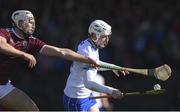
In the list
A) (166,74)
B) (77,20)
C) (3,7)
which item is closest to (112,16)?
(77,20)

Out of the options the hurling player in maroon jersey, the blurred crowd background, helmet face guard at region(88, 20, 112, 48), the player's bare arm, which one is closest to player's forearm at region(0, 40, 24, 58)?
the player's bare arm

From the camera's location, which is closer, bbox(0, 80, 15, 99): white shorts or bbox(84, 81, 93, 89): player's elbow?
bbox(0, 80, 15, 99): white shorts

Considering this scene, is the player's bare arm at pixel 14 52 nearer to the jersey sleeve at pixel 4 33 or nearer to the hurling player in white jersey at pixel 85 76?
the jersey sleeve at pixel 4 33

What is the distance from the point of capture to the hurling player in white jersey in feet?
40.9

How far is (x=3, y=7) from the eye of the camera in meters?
19.9

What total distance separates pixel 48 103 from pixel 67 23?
199 centimetres

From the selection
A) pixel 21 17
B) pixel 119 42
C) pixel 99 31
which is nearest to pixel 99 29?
pixel 99 31

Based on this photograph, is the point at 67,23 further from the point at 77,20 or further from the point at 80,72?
the point at 80,72

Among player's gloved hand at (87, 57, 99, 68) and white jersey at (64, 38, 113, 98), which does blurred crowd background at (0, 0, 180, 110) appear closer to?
white jersey at (64, 38, 113, 98)

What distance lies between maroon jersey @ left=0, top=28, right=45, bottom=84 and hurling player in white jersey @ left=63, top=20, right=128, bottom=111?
0.69 metres

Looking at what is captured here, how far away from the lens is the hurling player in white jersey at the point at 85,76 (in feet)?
40.9

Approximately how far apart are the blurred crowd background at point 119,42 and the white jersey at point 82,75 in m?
4.91

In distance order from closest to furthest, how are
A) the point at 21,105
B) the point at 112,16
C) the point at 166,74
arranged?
the point at 21,105 < the point at 166,74 < the point at 112,16

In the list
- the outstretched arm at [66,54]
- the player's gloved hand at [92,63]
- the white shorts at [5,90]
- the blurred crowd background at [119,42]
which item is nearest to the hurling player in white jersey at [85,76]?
the player's gloved hand at [92,63]
